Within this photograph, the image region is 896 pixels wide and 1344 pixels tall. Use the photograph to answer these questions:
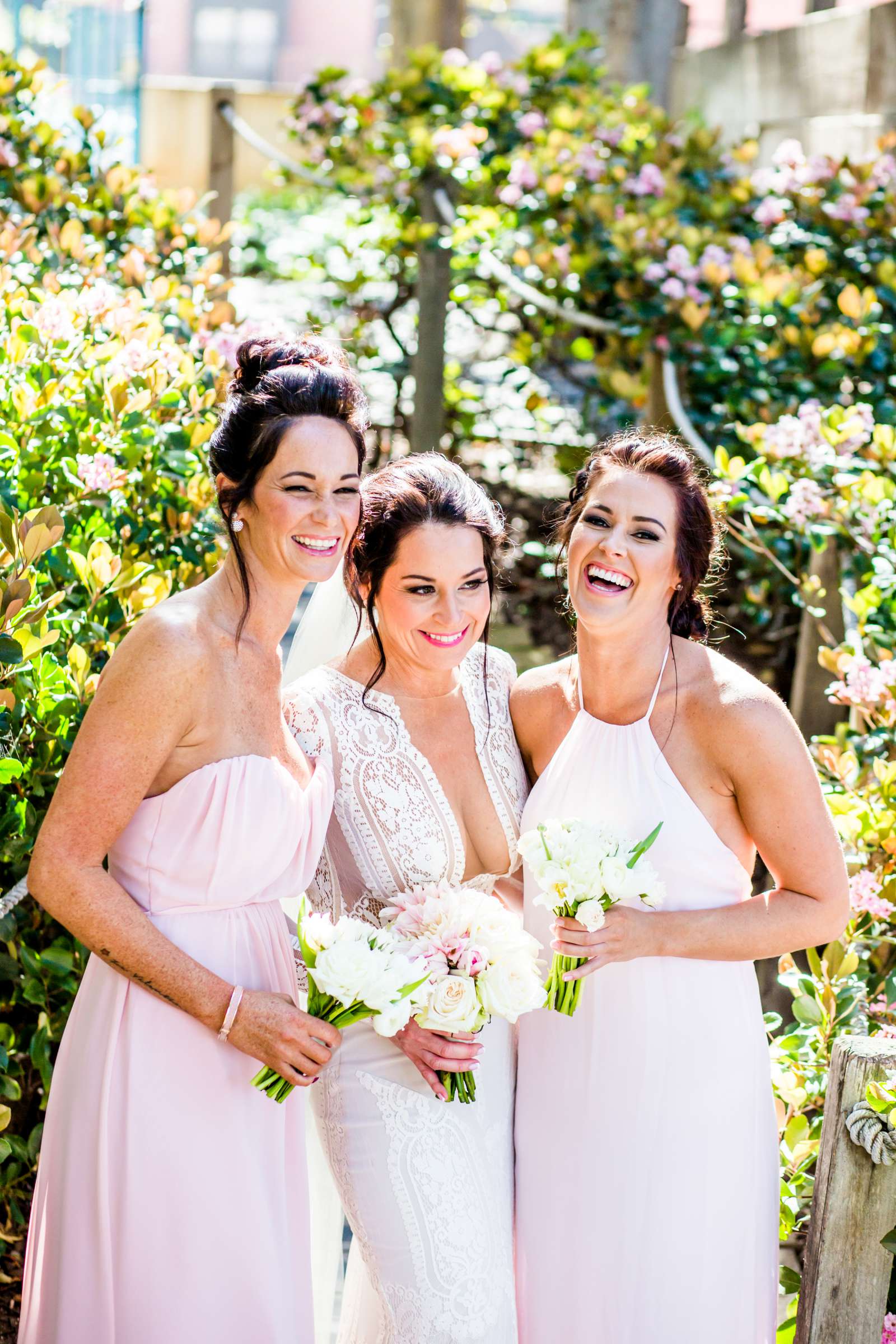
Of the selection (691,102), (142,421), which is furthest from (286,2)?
(142,421)

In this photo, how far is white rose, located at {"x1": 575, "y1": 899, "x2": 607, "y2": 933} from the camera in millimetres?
2439

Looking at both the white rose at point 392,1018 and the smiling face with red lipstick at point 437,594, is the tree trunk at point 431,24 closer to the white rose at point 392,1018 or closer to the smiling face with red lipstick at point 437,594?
the smiling face with red lipstick at point 437,594

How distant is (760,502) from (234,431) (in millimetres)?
2211

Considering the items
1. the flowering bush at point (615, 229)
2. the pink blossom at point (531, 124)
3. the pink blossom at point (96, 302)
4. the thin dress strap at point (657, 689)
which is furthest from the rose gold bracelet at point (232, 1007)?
the pink blossom at point (531, 124)

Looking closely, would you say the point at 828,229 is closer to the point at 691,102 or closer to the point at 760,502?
the point at 760,502

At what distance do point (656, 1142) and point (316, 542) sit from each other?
1.32m

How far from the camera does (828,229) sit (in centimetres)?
565

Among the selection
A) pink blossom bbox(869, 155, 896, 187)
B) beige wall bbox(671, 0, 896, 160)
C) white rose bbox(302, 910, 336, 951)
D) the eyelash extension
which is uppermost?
beige wall bbox(671, 0, 896, 160)

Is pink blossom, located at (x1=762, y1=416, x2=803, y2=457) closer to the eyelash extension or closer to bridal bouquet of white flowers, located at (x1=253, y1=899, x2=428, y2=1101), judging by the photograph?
the eyelash extension

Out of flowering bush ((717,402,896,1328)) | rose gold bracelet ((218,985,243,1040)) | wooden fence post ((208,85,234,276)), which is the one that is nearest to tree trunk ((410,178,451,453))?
wooden fence post ((208,85,234,276))

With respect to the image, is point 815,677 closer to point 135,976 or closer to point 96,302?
point 96,302

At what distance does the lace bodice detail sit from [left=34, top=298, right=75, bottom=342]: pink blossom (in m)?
1.14

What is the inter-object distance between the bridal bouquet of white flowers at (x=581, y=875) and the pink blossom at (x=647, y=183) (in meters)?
4.42

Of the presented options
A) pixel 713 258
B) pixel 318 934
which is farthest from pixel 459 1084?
pixel 713 258
